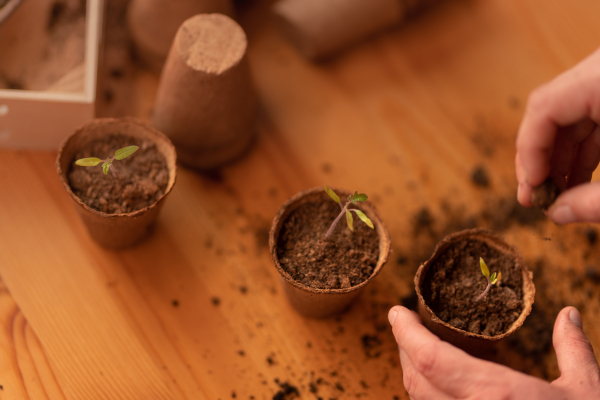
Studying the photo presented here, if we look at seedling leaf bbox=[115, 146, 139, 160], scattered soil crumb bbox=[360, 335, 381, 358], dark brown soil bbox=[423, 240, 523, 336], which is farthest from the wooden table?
seedling leaf bbox=[115, 146, 139, 160]

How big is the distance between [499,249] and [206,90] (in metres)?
0.60

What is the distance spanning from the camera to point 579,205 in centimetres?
76

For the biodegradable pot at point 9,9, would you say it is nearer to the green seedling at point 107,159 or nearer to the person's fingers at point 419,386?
the green seedling at point 107,159

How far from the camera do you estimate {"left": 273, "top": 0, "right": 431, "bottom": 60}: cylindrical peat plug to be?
3.91 ft

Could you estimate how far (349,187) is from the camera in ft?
3.81

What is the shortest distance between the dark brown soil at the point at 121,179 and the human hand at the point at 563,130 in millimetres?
612

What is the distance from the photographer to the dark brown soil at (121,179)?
37.5 inches

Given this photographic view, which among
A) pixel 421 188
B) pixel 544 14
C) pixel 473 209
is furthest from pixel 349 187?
pixel 544 14

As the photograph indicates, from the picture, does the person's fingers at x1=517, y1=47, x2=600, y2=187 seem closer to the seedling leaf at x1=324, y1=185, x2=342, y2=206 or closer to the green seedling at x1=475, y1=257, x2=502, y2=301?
the green seedling at x1=475, y1=257, x2=502, y2=301

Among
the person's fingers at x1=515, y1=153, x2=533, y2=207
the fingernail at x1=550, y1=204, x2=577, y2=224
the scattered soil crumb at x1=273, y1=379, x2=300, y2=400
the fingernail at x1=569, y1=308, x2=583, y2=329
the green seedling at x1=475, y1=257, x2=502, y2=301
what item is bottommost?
the scattered soil crumb at x1=273, y1=379, x2=300, y2=400

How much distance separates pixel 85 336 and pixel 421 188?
0.73 meters

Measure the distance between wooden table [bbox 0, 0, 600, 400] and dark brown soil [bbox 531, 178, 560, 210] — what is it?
282 millimetres

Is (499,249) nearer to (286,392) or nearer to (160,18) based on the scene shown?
(286,392)

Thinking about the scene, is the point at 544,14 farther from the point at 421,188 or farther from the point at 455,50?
the point at 421,188
